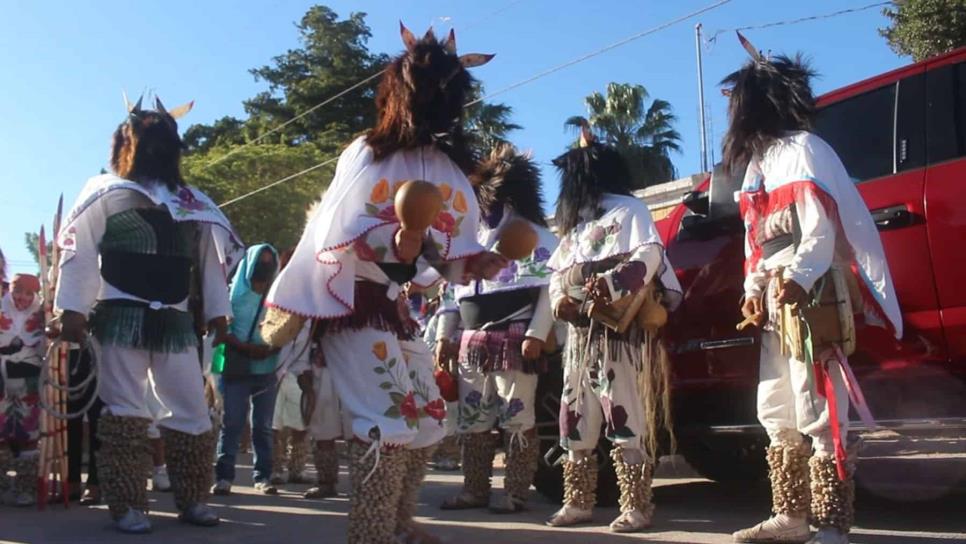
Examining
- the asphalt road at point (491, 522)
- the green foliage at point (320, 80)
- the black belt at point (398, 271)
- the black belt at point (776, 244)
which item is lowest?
the asphalt road at point (491, 522)

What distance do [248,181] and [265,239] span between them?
200cm

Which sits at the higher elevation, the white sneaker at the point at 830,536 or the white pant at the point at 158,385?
the white pant at the point at 158,385

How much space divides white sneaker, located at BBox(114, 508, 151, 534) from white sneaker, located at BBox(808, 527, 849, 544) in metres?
2.88

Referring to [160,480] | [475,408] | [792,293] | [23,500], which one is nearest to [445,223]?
[792,293]

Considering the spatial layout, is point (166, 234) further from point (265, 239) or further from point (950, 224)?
point (265, 239)

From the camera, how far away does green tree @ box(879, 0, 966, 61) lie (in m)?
16.4

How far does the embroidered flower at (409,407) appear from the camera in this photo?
336 cm

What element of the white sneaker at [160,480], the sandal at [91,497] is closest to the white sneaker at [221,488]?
the white sneaker at [160,480]

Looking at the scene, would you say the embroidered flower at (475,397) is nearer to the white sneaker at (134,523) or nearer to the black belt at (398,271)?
the white sneaker at (134,523)

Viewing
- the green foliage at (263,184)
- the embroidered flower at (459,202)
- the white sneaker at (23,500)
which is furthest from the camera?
the green foliage at (263,184)

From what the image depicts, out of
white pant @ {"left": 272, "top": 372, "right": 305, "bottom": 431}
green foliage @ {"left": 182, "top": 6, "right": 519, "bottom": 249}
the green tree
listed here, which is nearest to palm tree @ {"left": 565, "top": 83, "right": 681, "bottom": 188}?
green foliage @ {"left": 182, "top": 6, "right": 519, "bottom": 249}

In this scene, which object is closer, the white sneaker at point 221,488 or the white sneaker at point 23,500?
the white sneaker at point 23,500

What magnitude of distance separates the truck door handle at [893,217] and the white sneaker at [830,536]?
1325mm

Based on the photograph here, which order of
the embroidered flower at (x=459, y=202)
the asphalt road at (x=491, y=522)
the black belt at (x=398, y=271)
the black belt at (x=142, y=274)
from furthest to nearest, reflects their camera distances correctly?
Result: the black belt at (x=142, y=274) < the asphalt road at (x=491, y=522) < the embroidered flower at (x=459, y=202) < the black belt at (x=398, y=271)
